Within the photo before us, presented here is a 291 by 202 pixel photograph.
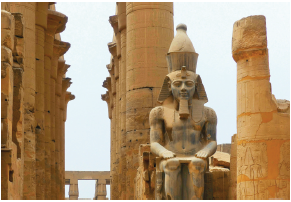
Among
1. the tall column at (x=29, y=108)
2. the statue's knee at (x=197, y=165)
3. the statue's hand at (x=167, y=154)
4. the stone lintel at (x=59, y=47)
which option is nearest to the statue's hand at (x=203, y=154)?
the statue's knee at (x=197, y=165)

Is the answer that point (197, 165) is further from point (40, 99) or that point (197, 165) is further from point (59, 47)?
point (59, 47)

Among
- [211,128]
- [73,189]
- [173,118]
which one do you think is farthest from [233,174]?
[73,189]

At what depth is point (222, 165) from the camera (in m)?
15.5

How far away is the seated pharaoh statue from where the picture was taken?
36.2 ft

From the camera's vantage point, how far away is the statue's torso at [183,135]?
11.4 m

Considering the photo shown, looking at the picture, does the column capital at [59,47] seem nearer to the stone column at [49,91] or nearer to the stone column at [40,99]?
the stone column at [49,91]

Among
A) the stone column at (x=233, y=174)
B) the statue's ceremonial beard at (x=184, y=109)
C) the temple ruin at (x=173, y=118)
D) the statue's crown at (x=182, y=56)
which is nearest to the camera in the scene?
the temple ruin at (x=173, y=118)

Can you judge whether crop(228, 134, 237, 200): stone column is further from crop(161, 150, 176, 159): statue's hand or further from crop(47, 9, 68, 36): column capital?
crop(47, 9, 68, 36): column capital

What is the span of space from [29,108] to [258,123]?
765cm

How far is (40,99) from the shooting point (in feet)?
73.9

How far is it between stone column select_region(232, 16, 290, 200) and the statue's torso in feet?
5.06

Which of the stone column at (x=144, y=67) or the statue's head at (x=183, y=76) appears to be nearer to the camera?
the statue's head at (x=183, y=76)

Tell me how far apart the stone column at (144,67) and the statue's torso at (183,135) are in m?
5.94

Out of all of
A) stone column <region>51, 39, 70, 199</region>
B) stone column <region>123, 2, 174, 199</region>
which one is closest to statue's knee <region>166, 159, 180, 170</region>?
stone column <region>123, 2, 174, 199</region>
